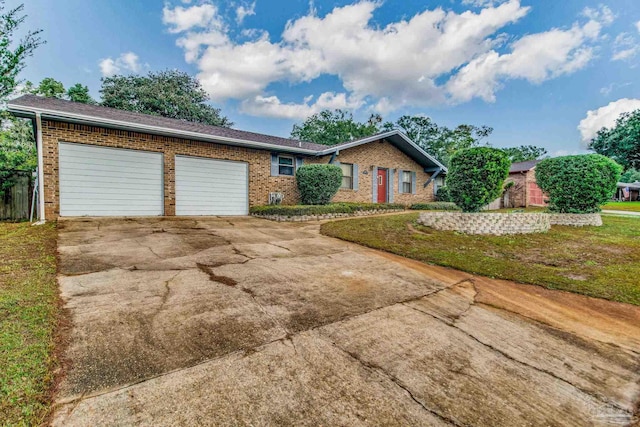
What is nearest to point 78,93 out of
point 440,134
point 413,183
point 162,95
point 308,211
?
point 162,95

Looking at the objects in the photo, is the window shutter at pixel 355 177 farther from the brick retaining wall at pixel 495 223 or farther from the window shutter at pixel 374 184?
the brick retaining wall at pixel 495 223

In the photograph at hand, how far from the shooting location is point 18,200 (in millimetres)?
8961

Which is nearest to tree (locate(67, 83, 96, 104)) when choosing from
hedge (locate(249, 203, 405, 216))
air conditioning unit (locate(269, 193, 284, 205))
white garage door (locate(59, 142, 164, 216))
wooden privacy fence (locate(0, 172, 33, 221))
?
wooden privacy fence (locate(0, 172, 33, 221))

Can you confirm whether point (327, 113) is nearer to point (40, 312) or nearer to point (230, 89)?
point (230, 89)

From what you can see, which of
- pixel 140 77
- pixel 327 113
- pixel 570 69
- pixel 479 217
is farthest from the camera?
pixel 327 113

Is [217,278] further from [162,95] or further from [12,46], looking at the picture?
[162,95]

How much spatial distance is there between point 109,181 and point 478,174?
34.6 feet

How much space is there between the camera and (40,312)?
2305mm

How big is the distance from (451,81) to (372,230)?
56.8 feet

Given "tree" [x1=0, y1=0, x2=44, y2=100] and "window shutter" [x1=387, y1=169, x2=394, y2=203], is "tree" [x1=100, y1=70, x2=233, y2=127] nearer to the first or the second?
"tree" [x1=0, y1=0, x2=44, y2=100]

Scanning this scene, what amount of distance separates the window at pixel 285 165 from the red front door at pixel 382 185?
5.40 m

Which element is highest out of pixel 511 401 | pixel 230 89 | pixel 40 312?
pixel 230 89

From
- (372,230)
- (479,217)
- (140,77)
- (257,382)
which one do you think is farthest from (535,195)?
(140,77)

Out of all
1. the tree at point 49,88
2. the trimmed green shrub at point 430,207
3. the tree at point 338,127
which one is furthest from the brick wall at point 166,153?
the tree at point 338,127
